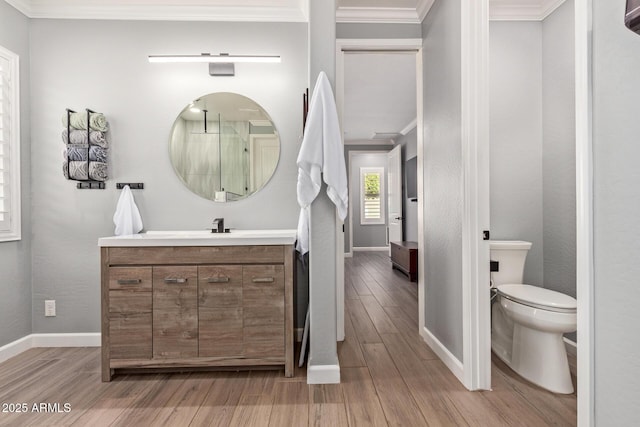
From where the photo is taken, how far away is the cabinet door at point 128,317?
6.31 feet

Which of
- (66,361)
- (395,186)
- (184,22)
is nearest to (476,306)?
(66,361)

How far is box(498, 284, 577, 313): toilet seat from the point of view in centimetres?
177

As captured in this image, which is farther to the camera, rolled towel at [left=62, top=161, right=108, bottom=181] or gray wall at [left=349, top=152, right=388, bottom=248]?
gray wall at [left=349, top=152, right=388, bottom=248]

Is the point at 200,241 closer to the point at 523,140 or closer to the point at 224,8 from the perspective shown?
the point at 224,8

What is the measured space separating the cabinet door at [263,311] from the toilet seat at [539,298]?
57.2 inches

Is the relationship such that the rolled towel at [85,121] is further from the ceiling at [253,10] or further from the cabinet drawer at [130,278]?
the cabinet drawer at [130,278]

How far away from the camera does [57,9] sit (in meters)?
2.44

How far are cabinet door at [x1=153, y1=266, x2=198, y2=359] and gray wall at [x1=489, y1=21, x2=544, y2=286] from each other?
2.33 metres

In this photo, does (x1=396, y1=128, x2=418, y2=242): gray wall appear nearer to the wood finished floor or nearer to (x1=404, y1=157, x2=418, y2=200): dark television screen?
(x1=404, y1=157, x2=418, y2=200): dark television screen

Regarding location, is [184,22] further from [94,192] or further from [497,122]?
[497,122]

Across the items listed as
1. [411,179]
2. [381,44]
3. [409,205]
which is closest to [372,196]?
[409,205]

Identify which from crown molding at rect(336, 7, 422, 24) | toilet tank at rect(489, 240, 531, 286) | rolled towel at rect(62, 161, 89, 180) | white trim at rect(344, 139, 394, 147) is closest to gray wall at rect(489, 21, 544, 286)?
toilet tank at rect(489, 240, 531, 286)

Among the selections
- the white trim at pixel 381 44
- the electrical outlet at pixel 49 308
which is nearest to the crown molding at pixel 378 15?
the white trim at pixel 381 44

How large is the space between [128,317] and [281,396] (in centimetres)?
104
